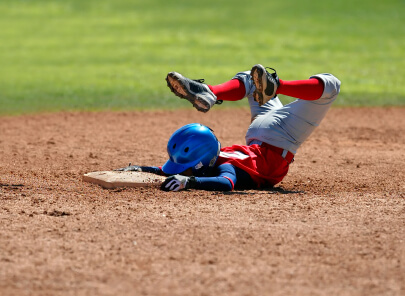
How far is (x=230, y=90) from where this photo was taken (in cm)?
587

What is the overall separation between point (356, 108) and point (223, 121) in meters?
2.67

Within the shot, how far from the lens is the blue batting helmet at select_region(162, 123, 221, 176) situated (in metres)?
5.85

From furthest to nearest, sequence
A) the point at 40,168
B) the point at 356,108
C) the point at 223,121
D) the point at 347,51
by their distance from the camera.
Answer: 1. the point at 347,51
2. the point at 356,108
3. the point at 223,121
4. the point at 40,168

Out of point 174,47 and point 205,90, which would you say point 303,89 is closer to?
point 205,90

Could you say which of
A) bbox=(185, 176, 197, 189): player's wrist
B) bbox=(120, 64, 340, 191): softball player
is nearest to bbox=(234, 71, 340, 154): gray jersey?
bbox=(120, 64, 340, 191): softball player

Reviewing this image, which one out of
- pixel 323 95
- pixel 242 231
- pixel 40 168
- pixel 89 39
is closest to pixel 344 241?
pixel 242 231

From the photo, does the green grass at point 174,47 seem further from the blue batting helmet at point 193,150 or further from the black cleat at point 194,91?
the black cleat at point 194,91

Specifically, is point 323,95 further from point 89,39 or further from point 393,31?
point 393,31

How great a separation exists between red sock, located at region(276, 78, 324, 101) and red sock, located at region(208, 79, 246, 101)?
460mm

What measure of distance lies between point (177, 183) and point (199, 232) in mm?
1167

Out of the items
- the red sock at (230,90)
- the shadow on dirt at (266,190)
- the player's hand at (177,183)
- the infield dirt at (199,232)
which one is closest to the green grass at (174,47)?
the infield dirt at (199,232)

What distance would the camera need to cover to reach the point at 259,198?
217 inches

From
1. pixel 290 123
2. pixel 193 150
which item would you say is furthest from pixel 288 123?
pixel 193 150

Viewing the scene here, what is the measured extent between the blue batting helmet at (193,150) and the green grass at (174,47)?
18.3 feet
